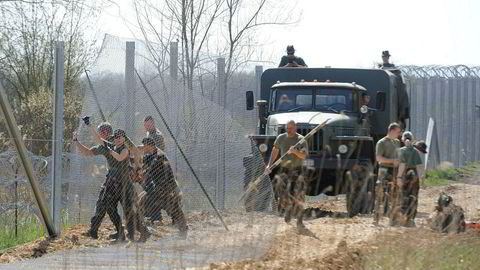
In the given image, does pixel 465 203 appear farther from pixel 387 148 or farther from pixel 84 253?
pixel 84 253

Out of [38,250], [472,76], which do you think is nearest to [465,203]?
[38,250]

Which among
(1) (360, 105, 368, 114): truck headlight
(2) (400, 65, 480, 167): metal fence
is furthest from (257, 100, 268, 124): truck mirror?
(2) (400, 65, 480, 167): metal fence

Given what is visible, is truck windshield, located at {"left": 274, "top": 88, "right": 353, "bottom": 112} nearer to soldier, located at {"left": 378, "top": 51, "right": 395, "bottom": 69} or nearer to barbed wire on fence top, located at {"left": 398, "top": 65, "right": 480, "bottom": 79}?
soldier, located at {"left": 378, "top": 51, "right": 395, "bottom": 69}

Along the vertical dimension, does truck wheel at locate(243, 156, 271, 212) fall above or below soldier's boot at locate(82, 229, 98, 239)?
above

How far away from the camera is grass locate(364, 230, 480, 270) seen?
35.4 ft

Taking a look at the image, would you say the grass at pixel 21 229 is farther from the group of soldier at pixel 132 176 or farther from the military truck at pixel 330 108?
the military truck at pixel 330 108

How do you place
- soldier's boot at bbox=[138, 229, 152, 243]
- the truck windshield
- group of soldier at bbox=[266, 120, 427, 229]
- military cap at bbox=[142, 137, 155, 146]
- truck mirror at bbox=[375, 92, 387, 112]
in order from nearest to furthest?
1. group of soldier at bbox=[266, 120, 427, 229]
2. soldier's boot at bbox=[138, 229, 152, 243]
3. military cap at bbox=[142, 137, 155, 146]
4. the truck windshield
5. truck mirror at bbox=[375, 92, 387, 112]

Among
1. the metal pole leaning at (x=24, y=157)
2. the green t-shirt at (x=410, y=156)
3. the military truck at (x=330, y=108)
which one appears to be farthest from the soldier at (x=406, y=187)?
the metal pole leaning at (x=24, y=157)

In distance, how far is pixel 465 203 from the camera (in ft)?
58.4

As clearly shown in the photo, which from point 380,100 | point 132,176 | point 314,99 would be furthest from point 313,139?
point 132,176

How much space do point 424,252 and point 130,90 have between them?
5783mm

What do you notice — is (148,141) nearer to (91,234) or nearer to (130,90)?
(130,90)

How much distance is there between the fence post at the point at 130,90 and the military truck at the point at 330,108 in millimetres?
4663

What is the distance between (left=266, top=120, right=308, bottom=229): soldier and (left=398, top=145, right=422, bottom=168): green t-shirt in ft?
4.98
